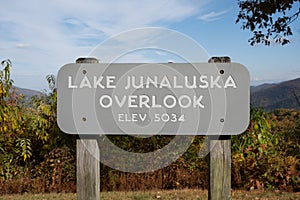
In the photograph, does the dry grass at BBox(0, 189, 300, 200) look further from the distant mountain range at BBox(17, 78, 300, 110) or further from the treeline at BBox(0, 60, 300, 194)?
the distant mountain range at BBox(17, 78, 300, 110)

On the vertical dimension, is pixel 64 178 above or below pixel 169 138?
below

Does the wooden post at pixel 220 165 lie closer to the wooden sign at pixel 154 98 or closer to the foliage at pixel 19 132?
the wooden sign at pixel 154 98

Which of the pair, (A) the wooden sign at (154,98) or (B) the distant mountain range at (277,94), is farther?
(B) the distant mountain range at (277,94)

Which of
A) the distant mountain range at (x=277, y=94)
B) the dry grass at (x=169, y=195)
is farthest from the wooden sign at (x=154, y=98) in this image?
the distant mountain range at (x=277, y=94)

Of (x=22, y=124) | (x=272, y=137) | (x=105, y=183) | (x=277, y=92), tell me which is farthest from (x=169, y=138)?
(x=277, y=92)

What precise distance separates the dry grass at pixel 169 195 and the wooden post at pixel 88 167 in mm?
2574

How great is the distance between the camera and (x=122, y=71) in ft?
8.83

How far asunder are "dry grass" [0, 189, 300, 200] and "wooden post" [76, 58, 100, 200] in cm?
257

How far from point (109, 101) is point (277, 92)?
1470 centimetres

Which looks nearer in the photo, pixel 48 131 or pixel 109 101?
pixel 109 101

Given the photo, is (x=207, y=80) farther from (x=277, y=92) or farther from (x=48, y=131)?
(x=277, y=92)

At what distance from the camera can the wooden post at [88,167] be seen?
108 inches

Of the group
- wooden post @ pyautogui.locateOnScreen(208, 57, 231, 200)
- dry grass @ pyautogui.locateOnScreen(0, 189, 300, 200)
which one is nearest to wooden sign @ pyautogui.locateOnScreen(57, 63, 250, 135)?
wooden post @ pyautogui.locateOnScreen(208, 57, 231, 200)

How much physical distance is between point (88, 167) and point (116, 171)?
3219 mm
